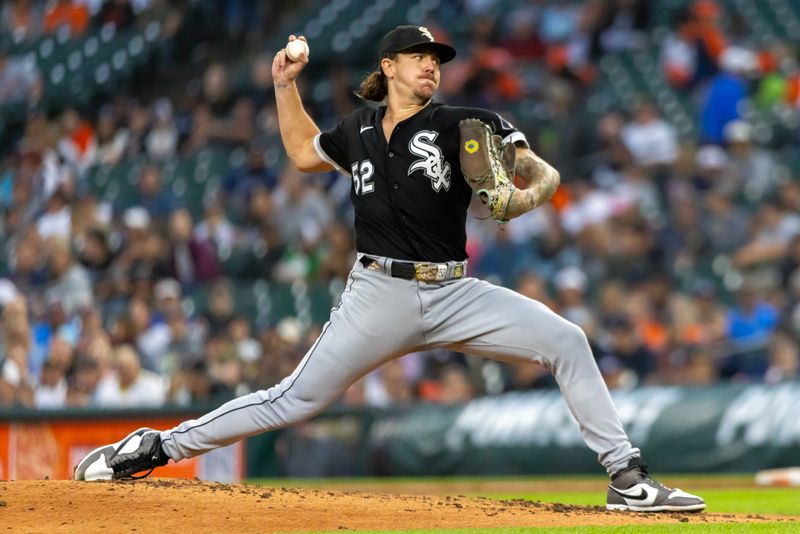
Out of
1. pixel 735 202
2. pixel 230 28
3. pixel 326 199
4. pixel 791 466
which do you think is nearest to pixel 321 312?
pixel 326 199

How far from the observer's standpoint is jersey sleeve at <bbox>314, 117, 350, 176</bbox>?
585cm

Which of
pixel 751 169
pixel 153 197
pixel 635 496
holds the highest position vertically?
pixel 153 197

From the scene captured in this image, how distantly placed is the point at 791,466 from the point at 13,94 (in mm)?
13188

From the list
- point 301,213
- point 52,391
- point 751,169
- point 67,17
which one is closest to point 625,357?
point 751,169

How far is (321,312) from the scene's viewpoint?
44.7 feet

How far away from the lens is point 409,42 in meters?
5.70

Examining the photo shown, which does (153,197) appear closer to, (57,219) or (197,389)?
(57,219)

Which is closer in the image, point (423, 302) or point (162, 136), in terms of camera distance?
point (423, 302)

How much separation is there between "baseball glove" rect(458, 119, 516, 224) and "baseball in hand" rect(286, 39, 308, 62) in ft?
2.80

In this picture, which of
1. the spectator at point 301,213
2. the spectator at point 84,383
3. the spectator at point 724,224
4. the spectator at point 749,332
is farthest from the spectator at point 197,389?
the spectator at point 724,224

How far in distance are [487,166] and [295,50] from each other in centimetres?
111

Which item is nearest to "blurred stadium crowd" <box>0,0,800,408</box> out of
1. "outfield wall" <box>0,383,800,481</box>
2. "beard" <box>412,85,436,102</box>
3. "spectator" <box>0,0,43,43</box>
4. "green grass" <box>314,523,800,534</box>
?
"spectator" <box>0,0,43,43</box>

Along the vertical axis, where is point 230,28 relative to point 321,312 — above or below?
above

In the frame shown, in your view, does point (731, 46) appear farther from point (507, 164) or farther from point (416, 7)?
point (507, 164)
